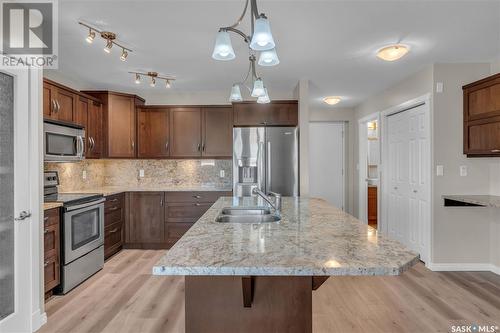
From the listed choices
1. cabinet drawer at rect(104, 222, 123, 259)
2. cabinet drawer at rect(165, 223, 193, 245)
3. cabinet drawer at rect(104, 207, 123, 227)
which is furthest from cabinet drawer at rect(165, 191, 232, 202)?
cabinet drawer at rect(104, 222, 123, 259)

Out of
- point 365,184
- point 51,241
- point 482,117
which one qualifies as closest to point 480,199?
point 482,117

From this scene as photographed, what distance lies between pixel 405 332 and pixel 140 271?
9.18ft

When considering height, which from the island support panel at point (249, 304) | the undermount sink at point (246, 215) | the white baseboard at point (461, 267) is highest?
the undermount sink at point (246, 215)

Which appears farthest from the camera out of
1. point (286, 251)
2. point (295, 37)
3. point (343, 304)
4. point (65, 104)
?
point (65, 104)

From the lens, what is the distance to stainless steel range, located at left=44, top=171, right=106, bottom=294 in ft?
9.48

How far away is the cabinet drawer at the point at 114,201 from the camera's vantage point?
391cm

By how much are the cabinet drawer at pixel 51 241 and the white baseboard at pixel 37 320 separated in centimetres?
53

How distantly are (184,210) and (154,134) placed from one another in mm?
1330

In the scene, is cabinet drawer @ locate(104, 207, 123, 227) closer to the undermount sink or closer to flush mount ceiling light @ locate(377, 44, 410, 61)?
the undermount sink

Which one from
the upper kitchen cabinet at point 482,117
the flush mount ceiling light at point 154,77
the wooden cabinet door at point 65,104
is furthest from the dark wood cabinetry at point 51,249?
the upper kitchen cabinet at point 482,117

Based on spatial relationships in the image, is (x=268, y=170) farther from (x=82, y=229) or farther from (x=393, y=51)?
(x=82, y=229)

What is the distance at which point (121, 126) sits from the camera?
451 centimetres

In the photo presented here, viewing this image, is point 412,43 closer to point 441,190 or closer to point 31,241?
point 441,190

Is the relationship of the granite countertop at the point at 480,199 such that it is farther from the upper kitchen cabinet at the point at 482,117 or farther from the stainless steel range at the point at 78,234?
the stainless steel range at the point at 78,234
